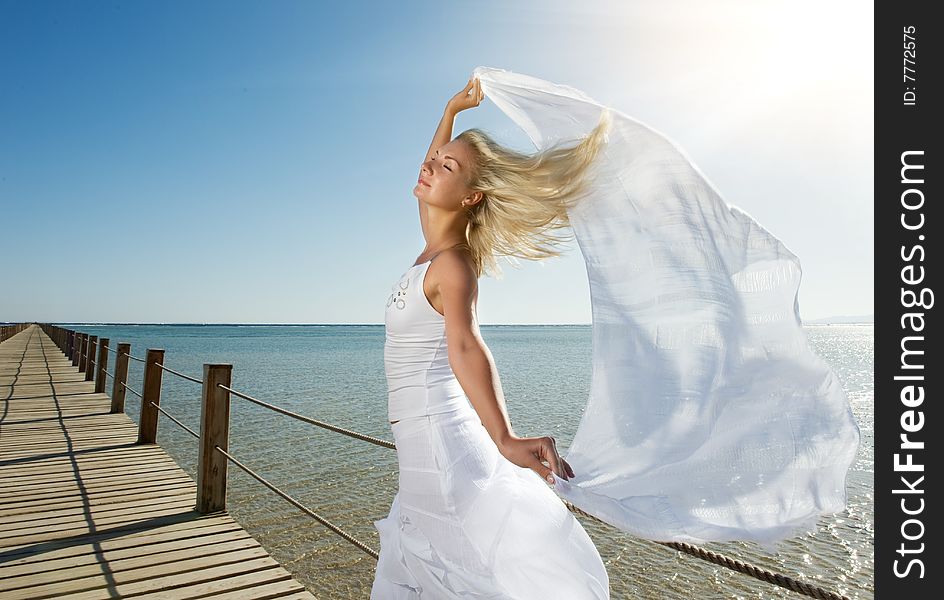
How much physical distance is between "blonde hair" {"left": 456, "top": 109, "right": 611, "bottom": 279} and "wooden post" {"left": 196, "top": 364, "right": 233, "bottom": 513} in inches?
128

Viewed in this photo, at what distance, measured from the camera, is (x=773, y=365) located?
1.32m

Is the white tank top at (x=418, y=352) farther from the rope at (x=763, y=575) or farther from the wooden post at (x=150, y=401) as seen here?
the wooden post at (x=150, y=401)

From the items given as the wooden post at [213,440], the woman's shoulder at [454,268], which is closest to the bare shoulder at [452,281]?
the woman's shoulder at [454,268]

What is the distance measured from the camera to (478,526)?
1.50m

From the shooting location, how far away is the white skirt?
1448mm

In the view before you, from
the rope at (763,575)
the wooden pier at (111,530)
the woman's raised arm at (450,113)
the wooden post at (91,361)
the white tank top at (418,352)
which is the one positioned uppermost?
the woman's raised arm at (450,113)

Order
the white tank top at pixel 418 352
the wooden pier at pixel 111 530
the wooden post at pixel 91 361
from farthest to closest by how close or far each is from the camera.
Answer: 1. the wooden post at pixel 91 361
2. the wooden pier at pixel 111 530
3. the white tank top at pixel 418 352

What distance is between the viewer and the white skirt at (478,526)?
145 centimetres

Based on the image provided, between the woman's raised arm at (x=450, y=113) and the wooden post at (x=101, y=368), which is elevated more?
the woman's raised arm at (x=450, y=113)

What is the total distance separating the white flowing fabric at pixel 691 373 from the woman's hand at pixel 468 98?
49 cm

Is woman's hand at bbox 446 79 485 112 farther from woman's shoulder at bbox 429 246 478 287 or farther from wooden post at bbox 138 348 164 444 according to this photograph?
wooden post at bbox 138 348 164 444

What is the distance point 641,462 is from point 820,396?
0.37 meters

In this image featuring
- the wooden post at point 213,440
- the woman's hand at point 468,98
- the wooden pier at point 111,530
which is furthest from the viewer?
the wooden post at point 213,440
